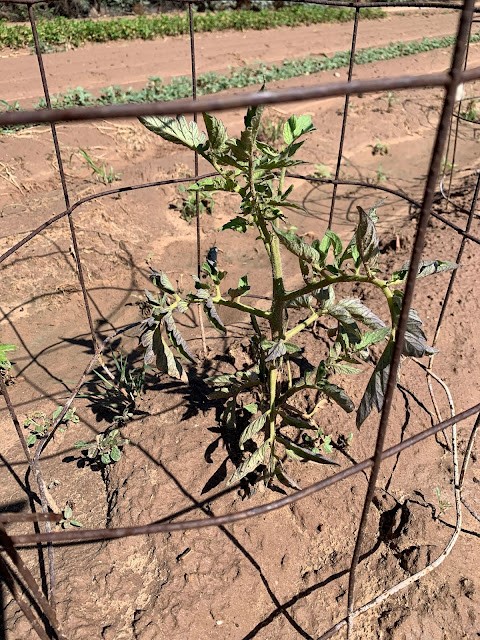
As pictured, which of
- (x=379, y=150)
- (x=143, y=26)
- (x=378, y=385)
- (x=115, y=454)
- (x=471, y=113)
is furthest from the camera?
(x=143, y=26)

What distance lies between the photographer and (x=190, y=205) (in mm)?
4172

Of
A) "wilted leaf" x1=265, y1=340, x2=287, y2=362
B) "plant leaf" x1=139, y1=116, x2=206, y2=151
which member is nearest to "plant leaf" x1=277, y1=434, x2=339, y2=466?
"wilted leaf" x1=265, y1=340, x2=287, y2=362

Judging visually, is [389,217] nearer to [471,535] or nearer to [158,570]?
[471,535]

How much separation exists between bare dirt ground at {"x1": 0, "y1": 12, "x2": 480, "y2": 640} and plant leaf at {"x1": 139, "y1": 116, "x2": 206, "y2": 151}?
1.18m

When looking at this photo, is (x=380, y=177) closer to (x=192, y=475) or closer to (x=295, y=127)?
(x=295, y=127)

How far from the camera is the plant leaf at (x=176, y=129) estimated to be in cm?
134

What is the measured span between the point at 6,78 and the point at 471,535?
27.4ft

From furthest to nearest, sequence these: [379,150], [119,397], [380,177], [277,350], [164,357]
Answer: [379,150], [380,177], [119,397], [164,357], [277,350]

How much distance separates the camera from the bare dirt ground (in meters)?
1.63

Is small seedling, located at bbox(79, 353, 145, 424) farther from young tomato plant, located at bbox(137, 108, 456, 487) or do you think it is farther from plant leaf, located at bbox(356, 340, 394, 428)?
plant leaf, located at bbox(356, 340, 394, 428)

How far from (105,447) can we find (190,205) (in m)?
2.51

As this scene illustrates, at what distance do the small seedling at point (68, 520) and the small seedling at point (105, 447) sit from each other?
21 cm

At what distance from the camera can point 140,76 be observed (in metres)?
8.28

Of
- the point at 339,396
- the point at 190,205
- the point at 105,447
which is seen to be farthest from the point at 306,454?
the point at 190,205
